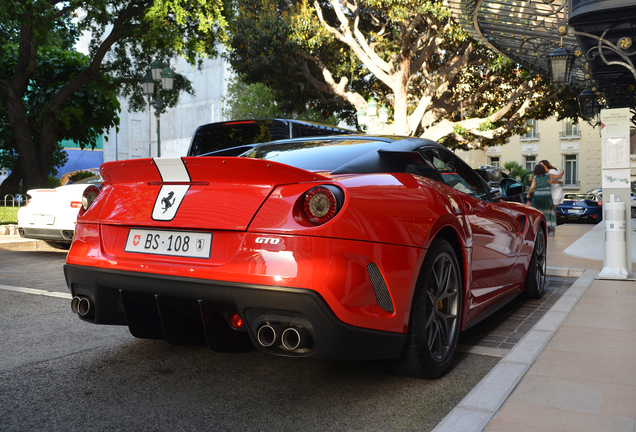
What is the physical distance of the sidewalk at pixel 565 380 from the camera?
8.87 ft

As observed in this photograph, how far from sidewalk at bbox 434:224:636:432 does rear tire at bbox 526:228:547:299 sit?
1.57ft

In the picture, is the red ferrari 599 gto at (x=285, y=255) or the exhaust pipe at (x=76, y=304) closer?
the red ferrari 599 gto at (x=285, y=255)

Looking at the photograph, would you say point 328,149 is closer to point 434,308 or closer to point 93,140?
point 434,308

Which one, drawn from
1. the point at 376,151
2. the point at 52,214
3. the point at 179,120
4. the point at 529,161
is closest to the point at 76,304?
the point at 376,151

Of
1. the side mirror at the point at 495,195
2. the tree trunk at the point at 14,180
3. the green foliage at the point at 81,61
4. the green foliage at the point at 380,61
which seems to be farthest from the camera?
the tree trunk at the point at 14,180

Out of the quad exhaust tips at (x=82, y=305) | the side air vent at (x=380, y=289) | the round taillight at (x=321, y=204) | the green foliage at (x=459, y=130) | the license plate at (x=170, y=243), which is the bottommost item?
the quad exhaust tips at (x=82, y=305)

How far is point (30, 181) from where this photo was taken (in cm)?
1733

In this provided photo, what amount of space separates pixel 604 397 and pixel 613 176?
192 inches

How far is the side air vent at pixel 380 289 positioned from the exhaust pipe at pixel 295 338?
39 cm

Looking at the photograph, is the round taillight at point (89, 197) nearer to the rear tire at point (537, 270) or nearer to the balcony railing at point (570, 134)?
the rear tire at point (537, 270)

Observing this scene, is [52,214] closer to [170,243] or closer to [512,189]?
[512,189]

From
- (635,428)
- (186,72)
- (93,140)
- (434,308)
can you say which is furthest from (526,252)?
(186,72)

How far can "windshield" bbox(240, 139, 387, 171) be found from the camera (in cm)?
351

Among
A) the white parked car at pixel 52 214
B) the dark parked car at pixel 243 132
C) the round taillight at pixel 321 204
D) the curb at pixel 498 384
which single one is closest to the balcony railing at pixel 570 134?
the dark parked car at pixel 243 132
